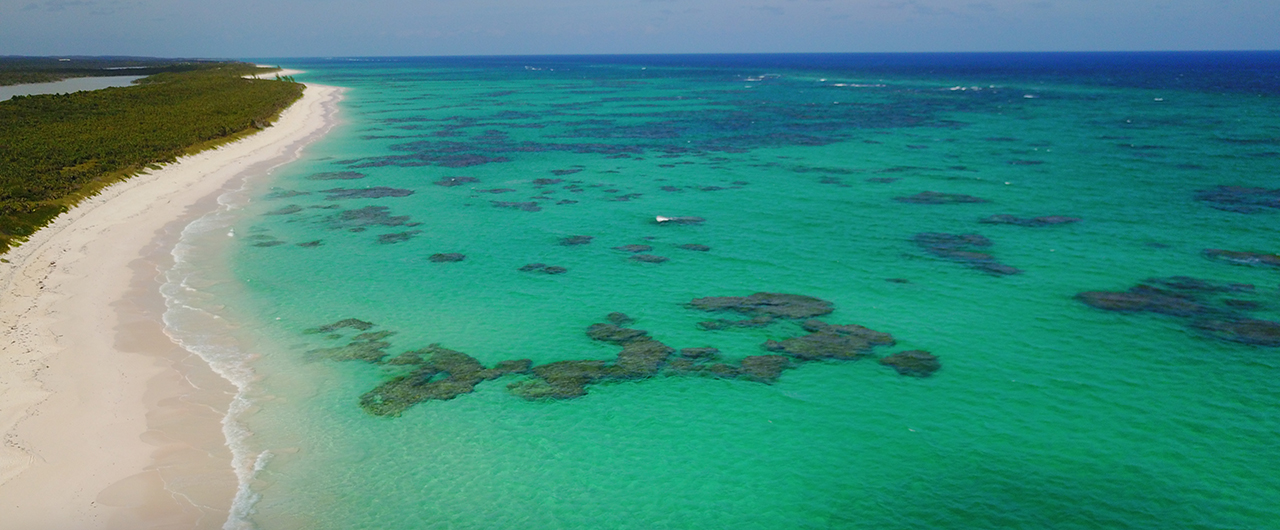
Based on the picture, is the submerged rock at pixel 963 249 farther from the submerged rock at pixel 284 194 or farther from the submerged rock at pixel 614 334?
the submerged rock at pixel 284 194

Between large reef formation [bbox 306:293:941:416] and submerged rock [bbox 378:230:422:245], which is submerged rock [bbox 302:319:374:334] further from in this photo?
submerged rock [bbox 378:230:422:245]

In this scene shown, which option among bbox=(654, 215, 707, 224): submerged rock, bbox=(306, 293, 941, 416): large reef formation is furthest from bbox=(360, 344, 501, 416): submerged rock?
bbox=(654, 215, 707, 224): submerged rock

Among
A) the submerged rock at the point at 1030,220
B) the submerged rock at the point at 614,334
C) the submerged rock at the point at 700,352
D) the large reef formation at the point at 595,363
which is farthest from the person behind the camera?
the submerged rock at the point at 1030,220

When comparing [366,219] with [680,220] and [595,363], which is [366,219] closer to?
[680,220]

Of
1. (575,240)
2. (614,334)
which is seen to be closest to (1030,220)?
(575,240)

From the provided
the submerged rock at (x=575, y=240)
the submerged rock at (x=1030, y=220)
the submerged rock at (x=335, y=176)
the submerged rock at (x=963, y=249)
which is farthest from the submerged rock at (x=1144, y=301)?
the submerged rock at (x=335, y=176)

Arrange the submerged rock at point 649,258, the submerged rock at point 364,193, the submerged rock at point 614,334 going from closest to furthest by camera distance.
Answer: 1. the submerged rock at point 614,334
2. the submerged rock at point 649,258
3. the submerged rock at point 364,193
